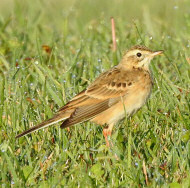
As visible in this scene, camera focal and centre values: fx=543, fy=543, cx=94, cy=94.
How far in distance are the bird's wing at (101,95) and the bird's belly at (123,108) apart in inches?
2.7

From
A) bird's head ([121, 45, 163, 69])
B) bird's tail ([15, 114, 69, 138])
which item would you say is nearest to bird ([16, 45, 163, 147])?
bird's tail ([15, 114, 69, 138])

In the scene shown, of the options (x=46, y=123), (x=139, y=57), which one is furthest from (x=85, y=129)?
(x=139, y=57)

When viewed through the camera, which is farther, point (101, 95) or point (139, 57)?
point (139, 57)

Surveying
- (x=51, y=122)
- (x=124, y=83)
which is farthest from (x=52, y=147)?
(x=124, y=83)

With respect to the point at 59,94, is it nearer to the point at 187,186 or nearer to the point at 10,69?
the point at 10,69

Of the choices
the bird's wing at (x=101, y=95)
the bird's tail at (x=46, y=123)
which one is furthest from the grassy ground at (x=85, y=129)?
the bird's wing at (x=101, y=95)

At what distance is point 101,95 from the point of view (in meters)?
6.51

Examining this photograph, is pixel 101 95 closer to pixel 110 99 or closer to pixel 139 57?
pixel 110 99

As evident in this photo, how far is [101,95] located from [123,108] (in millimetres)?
352

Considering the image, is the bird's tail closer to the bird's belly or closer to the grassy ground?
the grassy ground

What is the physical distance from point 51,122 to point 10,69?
2.23m

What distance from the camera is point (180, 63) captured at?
332 inches

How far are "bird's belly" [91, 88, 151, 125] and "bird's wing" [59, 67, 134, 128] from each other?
0.07 m

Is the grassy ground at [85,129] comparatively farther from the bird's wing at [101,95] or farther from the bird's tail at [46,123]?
the bird's wing at [101,95]
